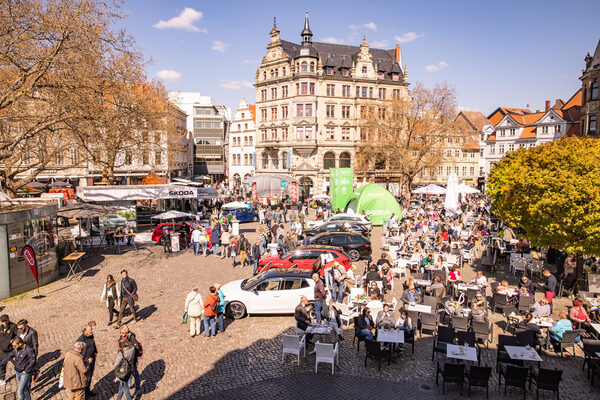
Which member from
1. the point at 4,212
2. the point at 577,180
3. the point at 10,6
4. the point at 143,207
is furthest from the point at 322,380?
the point at 143,207

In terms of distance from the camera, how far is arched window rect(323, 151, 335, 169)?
55947 mm

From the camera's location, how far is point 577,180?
550 inches

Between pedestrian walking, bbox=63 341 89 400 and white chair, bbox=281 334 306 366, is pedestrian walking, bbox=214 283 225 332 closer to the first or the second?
white chair, bbox=281 334 306 366

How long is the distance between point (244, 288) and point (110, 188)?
20035 millimetres

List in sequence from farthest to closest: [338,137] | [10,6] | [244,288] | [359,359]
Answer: [338,137] < [10,6] < [244,288] < [359,359]

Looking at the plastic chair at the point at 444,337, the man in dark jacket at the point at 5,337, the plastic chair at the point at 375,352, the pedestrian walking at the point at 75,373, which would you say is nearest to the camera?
the pedestrian walking at the point at 75,373

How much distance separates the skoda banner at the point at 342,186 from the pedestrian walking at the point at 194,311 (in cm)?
2471

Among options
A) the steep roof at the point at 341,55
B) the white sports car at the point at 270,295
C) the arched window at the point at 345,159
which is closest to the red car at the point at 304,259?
the white sports car at the point at 270,295

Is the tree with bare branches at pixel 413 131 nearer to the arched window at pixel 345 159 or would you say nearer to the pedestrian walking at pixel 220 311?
the arched window at pixel 345 159

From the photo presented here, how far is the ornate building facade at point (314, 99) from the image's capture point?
54.2 meters

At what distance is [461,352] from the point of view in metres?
9.59

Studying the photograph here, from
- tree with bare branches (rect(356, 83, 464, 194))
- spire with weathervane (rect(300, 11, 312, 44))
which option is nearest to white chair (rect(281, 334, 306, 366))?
tree with bare branches (rect(356, 83, 464, 194))

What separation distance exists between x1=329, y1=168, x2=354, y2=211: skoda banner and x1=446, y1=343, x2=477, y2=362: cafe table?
25930mm

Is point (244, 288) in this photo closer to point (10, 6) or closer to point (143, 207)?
point (10, 6)
